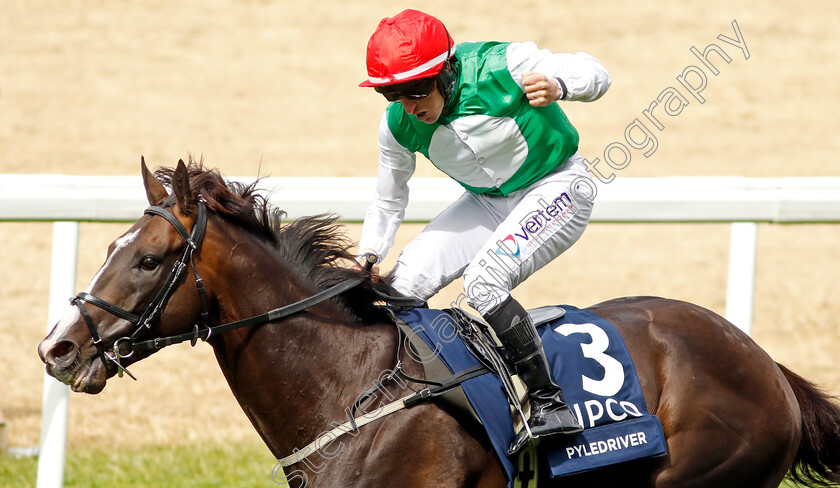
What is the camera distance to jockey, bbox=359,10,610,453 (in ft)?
10.2

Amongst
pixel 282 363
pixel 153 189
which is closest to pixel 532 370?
pixel 282 363

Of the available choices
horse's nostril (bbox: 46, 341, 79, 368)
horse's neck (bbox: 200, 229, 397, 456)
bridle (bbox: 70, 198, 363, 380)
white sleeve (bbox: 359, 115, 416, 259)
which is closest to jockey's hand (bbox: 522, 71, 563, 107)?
white sleeve (bbox: 359, 115, 416, 259)

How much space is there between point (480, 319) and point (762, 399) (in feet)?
3.36

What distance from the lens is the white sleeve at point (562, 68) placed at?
3.24 m

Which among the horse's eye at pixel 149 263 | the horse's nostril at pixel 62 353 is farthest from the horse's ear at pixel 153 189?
the horse's nostril at pixel 62 353

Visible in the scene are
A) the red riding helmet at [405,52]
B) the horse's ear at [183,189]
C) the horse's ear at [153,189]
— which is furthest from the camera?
the red riding helmet at [405,52]

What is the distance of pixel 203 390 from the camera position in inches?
260

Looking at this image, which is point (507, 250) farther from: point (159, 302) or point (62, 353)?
Answer: point (62, 353)

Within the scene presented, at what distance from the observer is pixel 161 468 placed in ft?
16.2

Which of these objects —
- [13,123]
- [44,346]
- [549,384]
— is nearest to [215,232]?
[44,346]

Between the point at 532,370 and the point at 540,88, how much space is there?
89 centimetres

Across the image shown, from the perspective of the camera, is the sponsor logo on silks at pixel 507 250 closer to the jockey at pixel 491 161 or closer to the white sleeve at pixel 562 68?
the jockey at pixel 491 161

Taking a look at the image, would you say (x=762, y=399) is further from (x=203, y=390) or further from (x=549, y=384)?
(x=203, y=390)

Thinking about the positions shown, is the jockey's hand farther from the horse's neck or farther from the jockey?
the horse's neck
